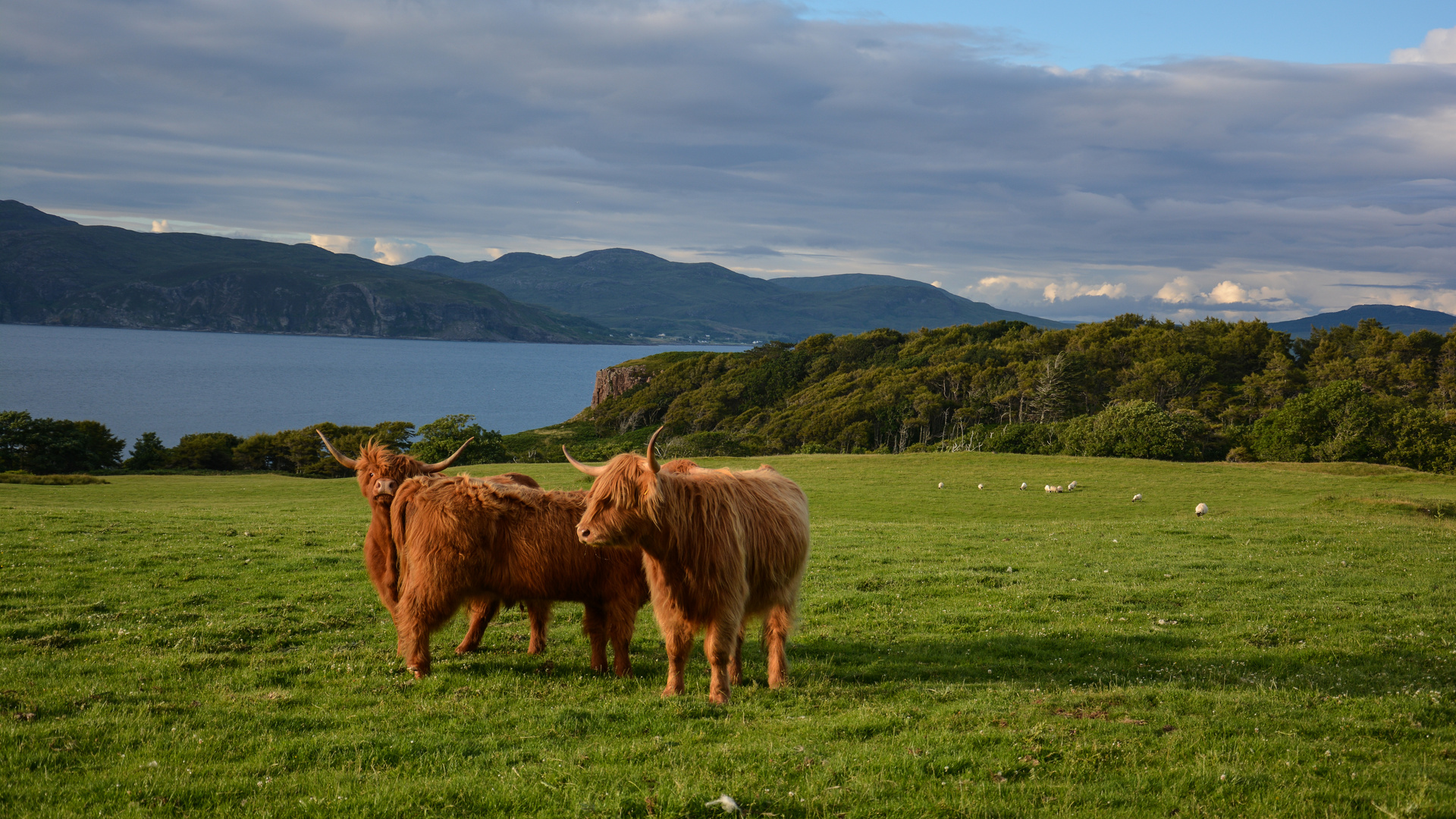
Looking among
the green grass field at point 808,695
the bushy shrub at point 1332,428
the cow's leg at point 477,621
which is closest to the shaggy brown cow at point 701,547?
the green grass field at point 808,695

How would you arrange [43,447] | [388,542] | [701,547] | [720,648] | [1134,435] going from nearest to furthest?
[720,648] → [701,547] → [388,542] → [1134,435] → [43,447]

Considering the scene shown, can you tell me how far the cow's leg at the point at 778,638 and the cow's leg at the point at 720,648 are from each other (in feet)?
2.73

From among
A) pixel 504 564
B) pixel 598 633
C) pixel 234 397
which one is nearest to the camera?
pixel 504 564

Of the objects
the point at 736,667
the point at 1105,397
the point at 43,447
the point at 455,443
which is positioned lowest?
the point at 43,447

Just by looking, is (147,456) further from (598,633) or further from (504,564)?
(598,633)

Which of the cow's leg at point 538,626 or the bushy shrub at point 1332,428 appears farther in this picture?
the bushy shrub at point 1332,428

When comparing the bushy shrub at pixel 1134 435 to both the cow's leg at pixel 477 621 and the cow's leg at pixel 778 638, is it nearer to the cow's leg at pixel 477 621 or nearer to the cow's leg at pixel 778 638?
the cow's leg at pixel 778 638

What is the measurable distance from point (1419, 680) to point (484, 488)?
9819 mm

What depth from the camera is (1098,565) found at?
1536 cm

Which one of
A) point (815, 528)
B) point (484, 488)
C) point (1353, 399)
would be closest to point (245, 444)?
point (815, 528)

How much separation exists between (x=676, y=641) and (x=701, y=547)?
933 millimetres

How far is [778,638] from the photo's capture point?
26.8 ft

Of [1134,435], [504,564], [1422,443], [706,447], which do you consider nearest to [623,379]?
[706,447]

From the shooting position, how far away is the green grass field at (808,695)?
194 inches
